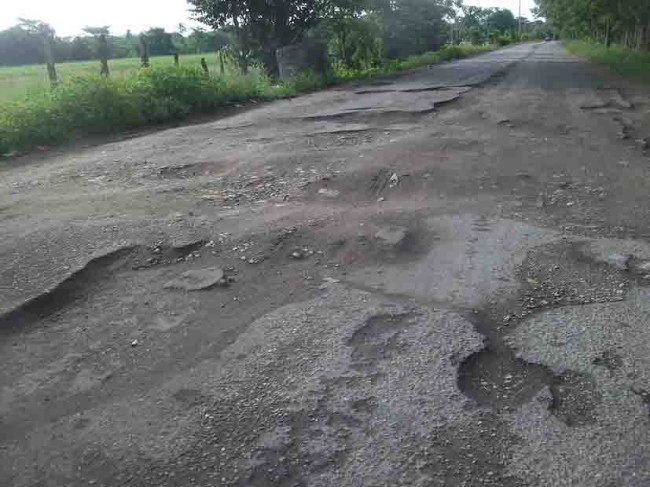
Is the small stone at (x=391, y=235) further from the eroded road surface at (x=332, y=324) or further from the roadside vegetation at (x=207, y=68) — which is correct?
the roadside vegetation at (x=207, y=68)

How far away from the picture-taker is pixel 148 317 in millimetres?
3166

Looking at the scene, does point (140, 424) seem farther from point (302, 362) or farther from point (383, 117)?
point (383, 117)

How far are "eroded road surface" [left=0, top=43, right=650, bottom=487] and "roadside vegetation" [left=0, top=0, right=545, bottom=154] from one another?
327 cm

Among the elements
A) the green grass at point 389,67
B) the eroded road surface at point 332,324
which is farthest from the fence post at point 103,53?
the green grass at point 389,67

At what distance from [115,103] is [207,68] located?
4.93 m

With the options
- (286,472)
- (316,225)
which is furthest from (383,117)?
(286,472)

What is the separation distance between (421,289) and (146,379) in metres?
1.57

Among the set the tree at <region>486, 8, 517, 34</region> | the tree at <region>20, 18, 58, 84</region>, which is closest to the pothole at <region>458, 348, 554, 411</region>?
the tree at <region>20, 18, 58, 84</region>

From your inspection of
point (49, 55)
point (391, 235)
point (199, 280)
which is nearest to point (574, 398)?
point (391, 235)

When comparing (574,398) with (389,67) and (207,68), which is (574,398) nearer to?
(207,68)

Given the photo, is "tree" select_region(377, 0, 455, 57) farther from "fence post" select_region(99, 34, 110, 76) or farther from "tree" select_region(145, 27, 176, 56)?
"fence post" select_region(99, 34, 110, 76)

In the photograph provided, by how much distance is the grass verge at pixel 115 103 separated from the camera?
27.7 ft

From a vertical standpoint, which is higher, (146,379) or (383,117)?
(383,117)

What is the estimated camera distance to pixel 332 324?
9.66 feet
